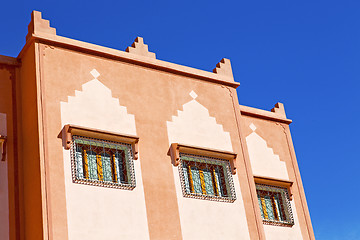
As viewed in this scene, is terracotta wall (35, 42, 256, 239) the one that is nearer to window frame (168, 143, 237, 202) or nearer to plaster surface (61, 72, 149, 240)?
plaster surface (61, 72, 149, 240)

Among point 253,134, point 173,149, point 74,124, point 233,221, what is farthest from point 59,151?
point 253,134

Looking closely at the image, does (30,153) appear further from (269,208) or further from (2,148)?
(269,208)

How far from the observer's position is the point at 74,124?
1239 centimetres

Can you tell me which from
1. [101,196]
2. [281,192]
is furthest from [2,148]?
[281,192]

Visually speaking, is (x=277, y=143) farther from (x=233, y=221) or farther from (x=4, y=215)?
(x=4, y=215)

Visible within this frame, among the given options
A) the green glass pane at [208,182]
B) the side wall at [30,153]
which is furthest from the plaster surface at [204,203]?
the side wall at [30,153]

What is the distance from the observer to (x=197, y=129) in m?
14.1

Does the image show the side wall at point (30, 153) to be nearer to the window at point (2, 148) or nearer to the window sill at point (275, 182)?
the window at point (2, 148)

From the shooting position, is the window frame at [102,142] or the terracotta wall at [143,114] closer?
the terracotta wall at [143,114]

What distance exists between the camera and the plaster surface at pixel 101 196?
11539 millimetres

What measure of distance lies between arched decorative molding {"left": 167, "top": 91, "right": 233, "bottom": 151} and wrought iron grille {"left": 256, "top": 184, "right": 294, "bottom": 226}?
1892 mm

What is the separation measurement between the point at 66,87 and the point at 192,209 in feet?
11.9

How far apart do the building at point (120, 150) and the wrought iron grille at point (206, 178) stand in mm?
24

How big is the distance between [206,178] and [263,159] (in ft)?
9.19
